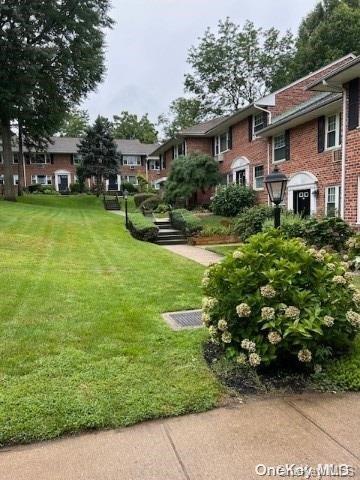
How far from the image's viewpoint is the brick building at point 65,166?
4456 cm

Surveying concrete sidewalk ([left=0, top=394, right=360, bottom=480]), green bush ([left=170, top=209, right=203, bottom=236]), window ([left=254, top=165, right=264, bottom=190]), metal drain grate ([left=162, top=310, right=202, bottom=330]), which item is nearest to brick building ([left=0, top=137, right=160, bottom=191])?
window ([left=254, top=165, right=264, bottom=190])

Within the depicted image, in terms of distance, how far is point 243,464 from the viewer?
2.28 metres

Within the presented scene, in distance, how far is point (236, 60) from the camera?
119 feet

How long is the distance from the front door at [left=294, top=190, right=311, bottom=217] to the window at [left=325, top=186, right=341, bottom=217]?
106cm

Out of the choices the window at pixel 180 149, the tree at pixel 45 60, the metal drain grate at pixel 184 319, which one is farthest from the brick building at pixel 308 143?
the tree at pixel 45 60

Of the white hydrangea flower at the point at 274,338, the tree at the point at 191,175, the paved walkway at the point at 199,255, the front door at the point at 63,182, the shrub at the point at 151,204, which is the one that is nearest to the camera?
the white hydrangea flower at the point at 274,338

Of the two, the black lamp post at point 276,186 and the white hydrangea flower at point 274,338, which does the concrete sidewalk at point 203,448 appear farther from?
the black lamp post at point 276,186

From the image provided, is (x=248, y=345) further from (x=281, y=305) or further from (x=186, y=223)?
(x=186, y=223)

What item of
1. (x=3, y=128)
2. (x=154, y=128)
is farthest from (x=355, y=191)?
(x=154, y=128)

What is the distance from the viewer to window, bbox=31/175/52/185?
4480 centimetres

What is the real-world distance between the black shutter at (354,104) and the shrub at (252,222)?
4035 millimetres

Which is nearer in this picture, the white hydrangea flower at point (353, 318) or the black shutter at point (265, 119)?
the white hydrangea flower at point (353, 318)

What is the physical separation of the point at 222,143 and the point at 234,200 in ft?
20.9

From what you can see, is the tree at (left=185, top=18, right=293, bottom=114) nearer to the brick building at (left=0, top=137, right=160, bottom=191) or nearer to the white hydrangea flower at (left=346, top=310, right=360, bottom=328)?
the brick building at (left=0, top=137, right=160, bottom=191)
